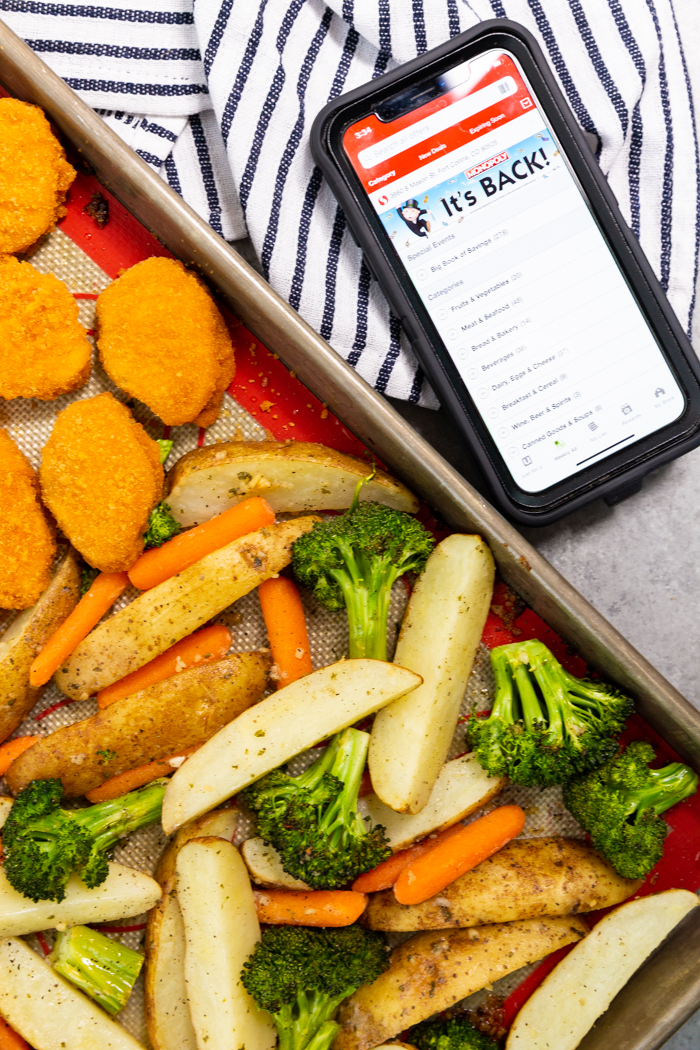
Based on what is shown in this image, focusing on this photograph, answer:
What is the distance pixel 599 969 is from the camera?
1.87 meters

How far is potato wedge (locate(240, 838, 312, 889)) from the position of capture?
6.30ft

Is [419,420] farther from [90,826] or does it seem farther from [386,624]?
[90,826]

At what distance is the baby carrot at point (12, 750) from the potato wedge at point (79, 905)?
0.79ft

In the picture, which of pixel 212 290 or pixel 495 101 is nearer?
pixel 495 101

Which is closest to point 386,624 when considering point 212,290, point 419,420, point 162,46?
point 419,420

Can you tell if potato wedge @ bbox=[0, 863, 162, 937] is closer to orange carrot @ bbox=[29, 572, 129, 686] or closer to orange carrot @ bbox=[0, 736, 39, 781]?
orange carrot @ bbox=[0, 736, 39, 781]

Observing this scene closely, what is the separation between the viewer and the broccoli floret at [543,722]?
1898 mm

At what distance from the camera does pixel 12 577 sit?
1.87 metres

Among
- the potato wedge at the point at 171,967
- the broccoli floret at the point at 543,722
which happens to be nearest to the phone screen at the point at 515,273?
A: the broccoli floret at the point at 543,722

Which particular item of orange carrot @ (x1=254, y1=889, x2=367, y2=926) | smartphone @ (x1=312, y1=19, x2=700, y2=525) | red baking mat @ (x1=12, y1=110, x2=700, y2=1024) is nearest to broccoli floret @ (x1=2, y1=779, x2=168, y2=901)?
orange carrot @ (x1=254, y1=889, x2=367, y2=926)

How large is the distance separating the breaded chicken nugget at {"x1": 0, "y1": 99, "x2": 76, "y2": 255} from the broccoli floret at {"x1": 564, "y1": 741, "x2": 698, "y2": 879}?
73.5 inches

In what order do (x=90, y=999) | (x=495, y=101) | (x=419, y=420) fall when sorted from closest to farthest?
1. (x=495, y=101)
2. (x=90, y=999)
3. (x=419, y=420)

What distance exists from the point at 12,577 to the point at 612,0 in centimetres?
197

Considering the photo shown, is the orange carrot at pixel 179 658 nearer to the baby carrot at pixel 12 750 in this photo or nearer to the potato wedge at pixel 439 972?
the baby carrot at pixel 12 750
